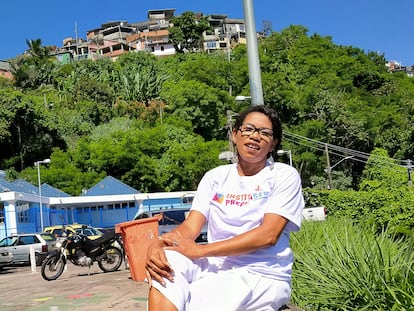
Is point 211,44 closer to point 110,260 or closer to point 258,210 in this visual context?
point 110,260

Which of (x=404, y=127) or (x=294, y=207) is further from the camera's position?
(x=404, y=127)

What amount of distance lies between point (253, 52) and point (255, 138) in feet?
15.5

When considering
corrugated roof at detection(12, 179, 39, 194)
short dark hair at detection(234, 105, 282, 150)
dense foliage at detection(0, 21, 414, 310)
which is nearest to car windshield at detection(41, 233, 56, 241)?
corrugated roof at detection(12, 179, 39, 194)

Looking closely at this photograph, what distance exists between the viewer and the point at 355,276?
443cm

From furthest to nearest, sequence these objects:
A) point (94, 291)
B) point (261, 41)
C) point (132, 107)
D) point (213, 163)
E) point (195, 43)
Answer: point (195, 43), point (261, 41), point (132, 107), point (213, 163), point (94, 291)

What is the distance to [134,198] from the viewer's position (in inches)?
1481

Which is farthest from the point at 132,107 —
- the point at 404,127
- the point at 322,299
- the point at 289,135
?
the point at 322,299

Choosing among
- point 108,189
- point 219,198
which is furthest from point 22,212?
point 219,198

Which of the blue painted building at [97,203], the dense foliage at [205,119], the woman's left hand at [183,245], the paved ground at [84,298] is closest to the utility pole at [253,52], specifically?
the paved ground at [84,298]

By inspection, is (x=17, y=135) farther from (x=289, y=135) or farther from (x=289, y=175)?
(x=289, y=175)

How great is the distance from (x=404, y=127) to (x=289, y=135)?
1012 centimetres

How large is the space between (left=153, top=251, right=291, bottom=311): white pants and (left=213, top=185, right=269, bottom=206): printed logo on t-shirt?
0.35 meters

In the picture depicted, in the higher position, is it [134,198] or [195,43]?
[195,43]

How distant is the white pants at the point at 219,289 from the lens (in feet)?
8.75
